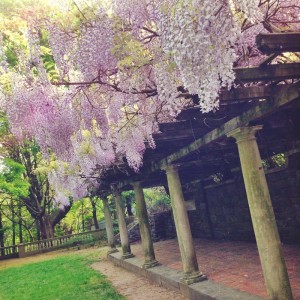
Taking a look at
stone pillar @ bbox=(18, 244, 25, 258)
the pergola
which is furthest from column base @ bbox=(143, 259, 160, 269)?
stone pillar @ bbox=(18, 244, 25, 258)

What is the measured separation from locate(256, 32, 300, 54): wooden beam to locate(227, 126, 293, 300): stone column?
1983 millimetres

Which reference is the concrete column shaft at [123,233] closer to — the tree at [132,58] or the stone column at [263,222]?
the tree at [132,58]

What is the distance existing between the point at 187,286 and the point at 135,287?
7.53ft

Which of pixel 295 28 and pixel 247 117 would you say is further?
pixel 247 117

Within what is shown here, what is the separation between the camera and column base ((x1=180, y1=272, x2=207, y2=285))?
22.7ft

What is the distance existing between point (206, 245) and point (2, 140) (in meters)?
13.9

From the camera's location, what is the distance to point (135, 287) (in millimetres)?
8625

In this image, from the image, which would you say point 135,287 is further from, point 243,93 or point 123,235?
point 243,93

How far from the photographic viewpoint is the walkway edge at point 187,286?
5613mm

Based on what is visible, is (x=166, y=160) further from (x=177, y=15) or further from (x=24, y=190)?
(x=24, y=190)

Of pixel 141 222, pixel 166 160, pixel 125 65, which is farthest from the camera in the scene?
pixel 141 222

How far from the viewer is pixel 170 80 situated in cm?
426

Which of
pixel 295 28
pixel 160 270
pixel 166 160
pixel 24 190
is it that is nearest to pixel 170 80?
pixel 295 28

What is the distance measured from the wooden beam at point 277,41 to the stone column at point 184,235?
477 centimetres
